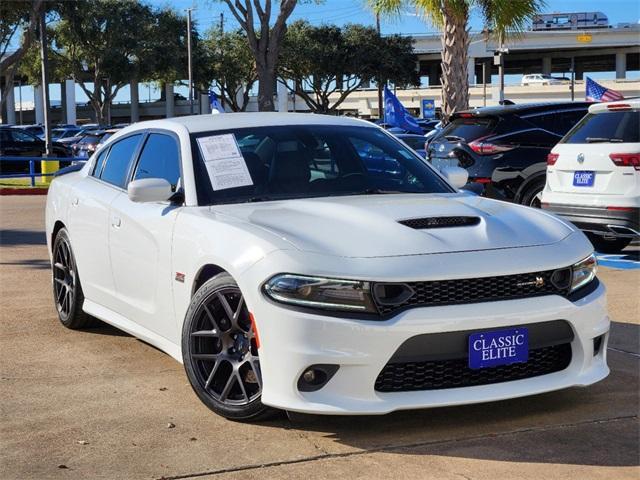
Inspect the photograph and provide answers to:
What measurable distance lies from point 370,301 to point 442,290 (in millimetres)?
340

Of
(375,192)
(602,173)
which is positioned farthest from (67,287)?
(602,173)

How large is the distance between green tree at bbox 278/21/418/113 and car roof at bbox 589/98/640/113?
170 ft

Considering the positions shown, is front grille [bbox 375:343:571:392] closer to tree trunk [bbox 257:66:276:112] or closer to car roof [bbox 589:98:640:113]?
car roof [bbox 589:98:640:113]

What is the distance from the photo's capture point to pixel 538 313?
4.43 m

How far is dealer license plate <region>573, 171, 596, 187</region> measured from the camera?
9.92 metres

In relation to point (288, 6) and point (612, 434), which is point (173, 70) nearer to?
point (288, 6)

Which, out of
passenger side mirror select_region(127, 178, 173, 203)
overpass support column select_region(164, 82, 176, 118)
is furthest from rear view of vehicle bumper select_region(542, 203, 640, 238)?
overpass support column select_region(164, 82, 176, 118)

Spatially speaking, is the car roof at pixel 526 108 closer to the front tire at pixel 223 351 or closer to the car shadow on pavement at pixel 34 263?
the car shadow on pavement at pixel 34 263

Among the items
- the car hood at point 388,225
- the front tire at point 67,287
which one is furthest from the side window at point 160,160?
the front tire at point 67,287

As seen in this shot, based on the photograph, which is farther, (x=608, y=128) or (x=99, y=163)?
(x=608, y=128)

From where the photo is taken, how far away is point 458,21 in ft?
68.2

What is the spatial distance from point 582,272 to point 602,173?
209 inches

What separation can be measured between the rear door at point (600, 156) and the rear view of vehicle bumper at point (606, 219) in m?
0.18

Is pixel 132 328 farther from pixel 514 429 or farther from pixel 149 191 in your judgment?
pixel 514 429
